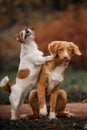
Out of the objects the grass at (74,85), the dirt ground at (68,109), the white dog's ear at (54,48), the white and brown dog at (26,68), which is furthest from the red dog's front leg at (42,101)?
the grass at (74,85)

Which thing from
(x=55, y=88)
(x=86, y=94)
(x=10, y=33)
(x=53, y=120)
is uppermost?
(x=10, y=33)

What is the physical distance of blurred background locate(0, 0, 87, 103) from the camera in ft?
37.1

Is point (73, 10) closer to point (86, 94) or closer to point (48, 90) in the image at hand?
point (86, 94)

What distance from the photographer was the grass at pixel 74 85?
7121mm

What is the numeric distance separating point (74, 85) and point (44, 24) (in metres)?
3.43

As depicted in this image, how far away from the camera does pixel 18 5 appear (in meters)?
11.9

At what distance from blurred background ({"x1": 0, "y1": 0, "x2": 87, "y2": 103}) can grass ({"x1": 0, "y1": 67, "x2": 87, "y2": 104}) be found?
79 mm

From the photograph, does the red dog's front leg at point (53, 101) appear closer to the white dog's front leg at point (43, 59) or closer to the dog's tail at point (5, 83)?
the white dog's front leg at point (43, 59)

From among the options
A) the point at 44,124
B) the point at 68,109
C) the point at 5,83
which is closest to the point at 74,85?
the point at 68,109

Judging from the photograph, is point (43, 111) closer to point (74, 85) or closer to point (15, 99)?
point (15, 99)

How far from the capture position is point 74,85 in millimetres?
8805

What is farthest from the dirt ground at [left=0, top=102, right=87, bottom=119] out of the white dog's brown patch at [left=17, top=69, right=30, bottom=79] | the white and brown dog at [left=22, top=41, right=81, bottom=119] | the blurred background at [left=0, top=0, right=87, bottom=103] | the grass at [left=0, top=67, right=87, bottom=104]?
the blurred background at [left=0, top=0, right=87, bottom=103]

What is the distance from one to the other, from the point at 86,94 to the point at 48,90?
2204 mm

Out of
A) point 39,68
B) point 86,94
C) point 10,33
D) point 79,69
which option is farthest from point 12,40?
point 39,68
